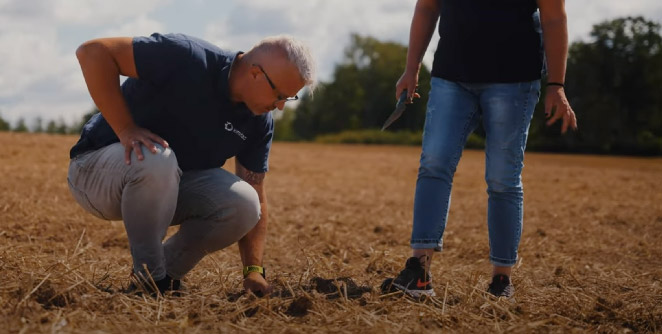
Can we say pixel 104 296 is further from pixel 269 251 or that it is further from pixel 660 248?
pixel 660 248

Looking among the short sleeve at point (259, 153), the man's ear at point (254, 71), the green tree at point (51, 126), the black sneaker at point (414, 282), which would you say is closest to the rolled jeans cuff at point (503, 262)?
the black sneaker at point (414, 282)

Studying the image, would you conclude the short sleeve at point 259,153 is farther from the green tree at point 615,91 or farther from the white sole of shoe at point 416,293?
the green tree at point 615,91

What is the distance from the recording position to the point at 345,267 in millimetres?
4027

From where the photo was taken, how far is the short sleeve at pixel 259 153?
133 inches

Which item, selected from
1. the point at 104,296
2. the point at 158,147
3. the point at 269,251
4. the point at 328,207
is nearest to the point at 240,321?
the point at 104,296

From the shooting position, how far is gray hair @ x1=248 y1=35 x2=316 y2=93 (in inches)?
115

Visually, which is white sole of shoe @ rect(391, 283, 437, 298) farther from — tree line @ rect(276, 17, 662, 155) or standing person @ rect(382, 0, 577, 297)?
tree line @ rect(276, 17, 662, 155)

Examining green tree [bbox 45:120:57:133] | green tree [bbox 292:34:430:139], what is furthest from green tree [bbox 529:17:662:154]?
green tree [bbox 45:120:57:133]

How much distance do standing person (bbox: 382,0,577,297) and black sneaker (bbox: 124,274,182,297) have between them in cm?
100

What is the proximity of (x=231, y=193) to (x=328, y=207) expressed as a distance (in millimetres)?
4561

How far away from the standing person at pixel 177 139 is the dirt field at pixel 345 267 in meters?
0.23

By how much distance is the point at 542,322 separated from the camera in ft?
8.75

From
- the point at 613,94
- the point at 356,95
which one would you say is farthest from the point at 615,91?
the point at 356,95

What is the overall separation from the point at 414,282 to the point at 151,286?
1.17 meters
